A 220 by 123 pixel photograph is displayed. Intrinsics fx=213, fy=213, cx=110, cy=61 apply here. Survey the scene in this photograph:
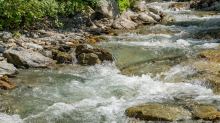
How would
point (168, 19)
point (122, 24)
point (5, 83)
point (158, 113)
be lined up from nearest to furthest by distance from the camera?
point (158, 113), point (5, 83), point (122, 24), point (168, 19)

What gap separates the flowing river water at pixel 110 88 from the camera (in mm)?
4879

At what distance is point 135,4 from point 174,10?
6.63 m

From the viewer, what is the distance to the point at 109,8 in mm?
15375

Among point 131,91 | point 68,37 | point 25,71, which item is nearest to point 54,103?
point 131,91

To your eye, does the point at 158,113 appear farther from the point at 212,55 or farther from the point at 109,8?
the point at 109,8

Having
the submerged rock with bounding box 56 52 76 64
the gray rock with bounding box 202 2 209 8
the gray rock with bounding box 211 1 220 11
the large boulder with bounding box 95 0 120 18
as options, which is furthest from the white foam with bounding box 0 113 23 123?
the gray rock with bounding box 202 2 209 8

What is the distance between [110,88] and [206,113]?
2.84m

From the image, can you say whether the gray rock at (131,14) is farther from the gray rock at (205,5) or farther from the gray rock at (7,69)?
the gray rock at (7,69)

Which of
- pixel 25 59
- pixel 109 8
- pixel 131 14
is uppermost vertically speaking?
pixel 109 8

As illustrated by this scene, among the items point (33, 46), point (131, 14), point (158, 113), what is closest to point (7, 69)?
point (33, 46)

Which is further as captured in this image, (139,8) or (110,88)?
(139,8)

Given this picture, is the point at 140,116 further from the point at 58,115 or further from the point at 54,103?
the point at 54,103

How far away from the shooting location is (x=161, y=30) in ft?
46.0

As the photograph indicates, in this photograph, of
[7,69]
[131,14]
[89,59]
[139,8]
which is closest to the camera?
[7,69]
